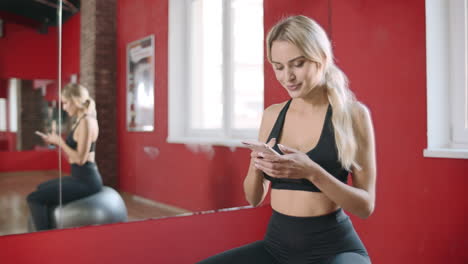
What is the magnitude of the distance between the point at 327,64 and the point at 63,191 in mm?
1222

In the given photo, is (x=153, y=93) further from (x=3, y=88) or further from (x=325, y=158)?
(x=325, y=158)

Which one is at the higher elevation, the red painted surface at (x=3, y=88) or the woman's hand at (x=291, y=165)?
the red painted surface at (x=3, y=88)

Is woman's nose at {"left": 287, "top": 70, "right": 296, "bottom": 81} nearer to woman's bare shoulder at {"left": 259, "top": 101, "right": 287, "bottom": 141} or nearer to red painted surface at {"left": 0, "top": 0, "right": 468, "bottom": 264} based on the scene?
woman's bare shoulder at {"left": 259, "top": 101, "right": 287, "bottom": 141}

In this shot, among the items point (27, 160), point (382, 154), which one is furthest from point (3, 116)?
point (382, 154)

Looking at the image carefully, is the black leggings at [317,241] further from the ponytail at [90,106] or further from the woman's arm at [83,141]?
the ponytail at [90,106]

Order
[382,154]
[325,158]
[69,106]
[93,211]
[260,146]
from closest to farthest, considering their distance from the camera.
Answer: [260,146]
[325,158]
[69,106]
[93,211]
[382,154]

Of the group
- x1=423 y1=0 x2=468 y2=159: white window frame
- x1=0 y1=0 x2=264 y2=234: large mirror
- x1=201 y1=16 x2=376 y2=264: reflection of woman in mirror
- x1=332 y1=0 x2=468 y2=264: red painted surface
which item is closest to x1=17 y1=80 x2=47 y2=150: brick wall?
x1=0 y1=0 x2=264 y2=234: large mirror

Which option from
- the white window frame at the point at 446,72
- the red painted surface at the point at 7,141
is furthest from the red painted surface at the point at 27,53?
the white window frame at the point at 446,72

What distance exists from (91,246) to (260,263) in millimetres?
807

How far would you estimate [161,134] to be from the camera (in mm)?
1953

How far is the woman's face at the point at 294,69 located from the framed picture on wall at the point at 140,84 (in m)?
0.69

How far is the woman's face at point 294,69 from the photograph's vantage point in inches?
58.2

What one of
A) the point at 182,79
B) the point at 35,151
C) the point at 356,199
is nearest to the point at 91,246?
the point at 35,151

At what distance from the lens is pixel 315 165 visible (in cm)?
135
